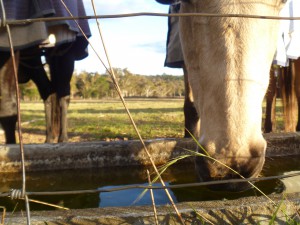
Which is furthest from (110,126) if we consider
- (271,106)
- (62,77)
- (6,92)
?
(6,92)

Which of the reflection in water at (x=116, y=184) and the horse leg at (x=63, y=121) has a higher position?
the horse leg at (x=63, y=121)

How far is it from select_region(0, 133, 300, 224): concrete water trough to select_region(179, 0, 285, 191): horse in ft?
0.53

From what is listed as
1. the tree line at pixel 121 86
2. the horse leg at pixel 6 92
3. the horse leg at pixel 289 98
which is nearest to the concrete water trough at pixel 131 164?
the horse leg at pixel 6 92

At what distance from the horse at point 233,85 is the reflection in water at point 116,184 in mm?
447

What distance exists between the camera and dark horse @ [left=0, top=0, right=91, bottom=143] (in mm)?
2654

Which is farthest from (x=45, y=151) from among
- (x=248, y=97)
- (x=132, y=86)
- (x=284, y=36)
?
(x=132, y=86)

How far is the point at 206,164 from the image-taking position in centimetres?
142

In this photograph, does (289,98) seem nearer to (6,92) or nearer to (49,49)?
(49,49)

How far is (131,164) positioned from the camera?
2.53 metres

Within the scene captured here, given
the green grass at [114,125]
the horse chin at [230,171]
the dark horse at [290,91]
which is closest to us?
the horse chin at [230,171]

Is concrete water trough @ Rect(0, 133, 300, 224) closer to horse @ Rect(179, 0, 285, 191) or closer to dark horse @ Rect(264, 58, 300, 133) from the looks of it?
horse @ Rect(179, 0, 285, 191)

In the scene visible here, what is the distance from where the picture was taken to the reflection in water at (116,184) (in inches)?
72.8

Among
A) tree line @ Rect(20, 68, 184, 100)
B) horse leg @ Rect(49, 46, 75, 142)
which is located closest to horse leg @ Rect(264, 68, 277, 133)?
horse leg @ Rect(49, 46, 75, 142)

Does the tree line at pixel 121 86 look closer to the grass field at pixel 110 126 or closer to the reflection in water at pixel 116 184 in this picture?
the grass field at pixel 110 126
